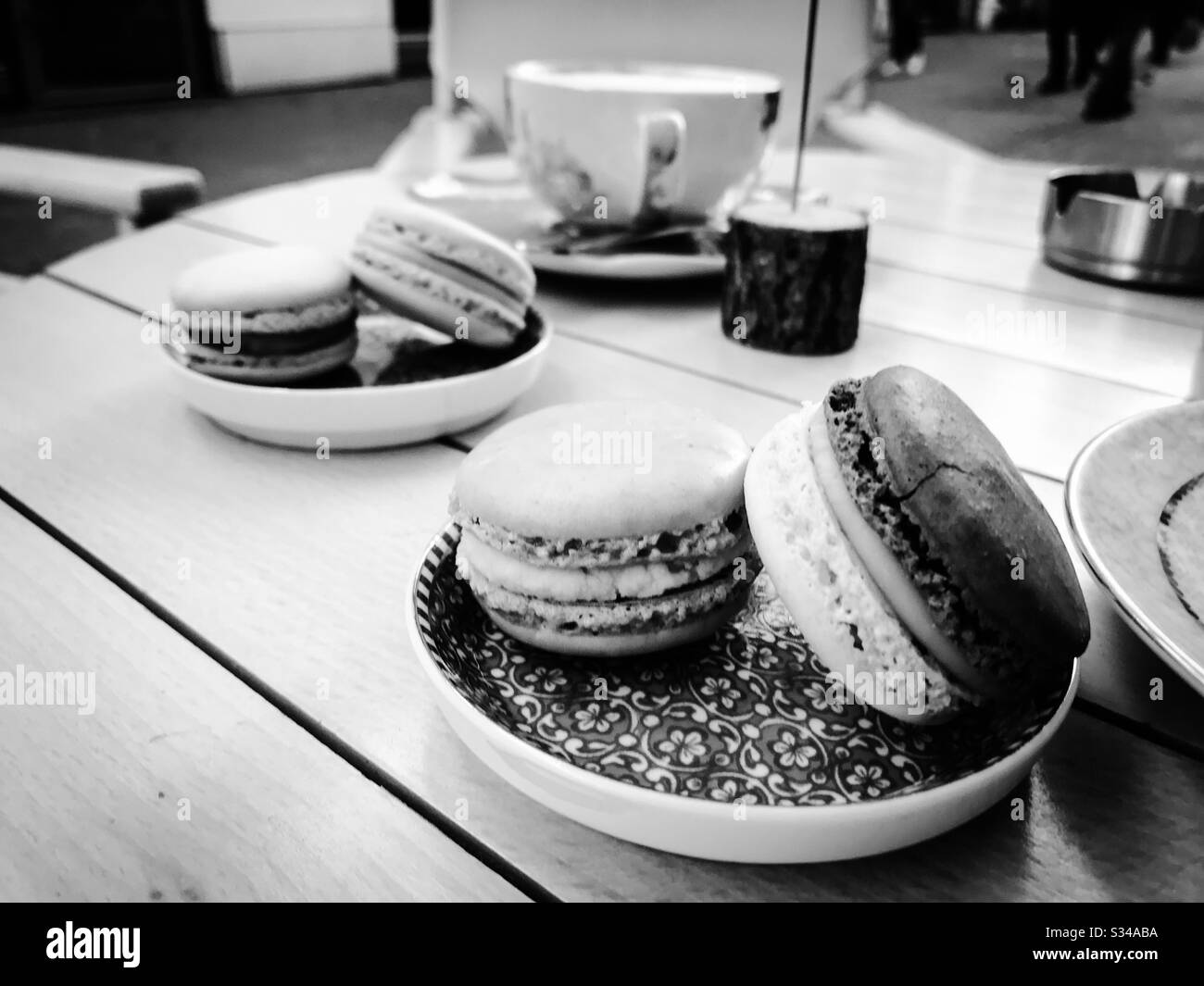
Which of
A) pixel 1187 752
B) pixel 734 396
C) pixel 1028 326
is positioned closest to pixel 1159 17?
pixel 1028 326

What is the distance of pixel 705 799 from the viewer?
29cm

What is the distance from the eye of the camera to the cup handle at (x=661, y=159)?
0.80 metres

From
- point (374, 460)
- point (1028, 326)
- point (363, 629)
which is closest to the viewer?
point (363, 629)

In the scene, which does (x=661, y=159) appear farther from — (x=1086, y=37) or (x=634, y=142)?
(x=1086, y=37)

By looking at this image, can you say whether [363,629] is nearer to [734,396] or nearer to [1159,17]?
[734,396]

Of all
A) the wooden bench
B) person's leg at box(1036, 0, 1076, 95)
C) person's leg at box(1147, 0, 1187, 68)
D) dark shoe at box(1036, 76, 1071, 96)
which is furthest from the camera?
dark shoe at box(1036, 76, 1071, 96)

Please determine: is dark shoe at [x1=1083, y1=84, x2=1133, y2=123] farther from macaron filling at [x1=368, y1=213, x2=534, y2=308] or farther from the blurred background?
macaron filling at [x1=368, y1=213, x2=534, y2=308]

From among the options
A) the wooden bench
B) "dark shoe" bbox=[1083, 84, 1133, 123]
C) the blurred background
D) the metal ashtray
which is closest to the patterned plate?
the metal ashtray

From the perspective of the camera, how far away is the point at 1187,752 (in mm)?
366

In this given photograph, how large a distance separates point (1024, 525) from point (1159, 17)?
4.60m

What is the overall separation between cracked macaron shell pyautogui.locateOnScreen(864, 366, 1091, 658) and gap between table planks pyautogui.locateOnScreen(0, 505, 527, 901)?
18 centimetres

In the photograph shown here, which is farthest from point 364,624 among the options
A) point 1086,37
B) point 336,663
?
point 1086,37

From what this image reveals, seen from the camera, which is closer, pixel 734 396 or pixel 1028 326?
pixel 734 396

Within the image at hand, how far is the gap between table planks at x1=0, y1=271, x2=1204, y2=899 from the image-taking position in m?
0.31
